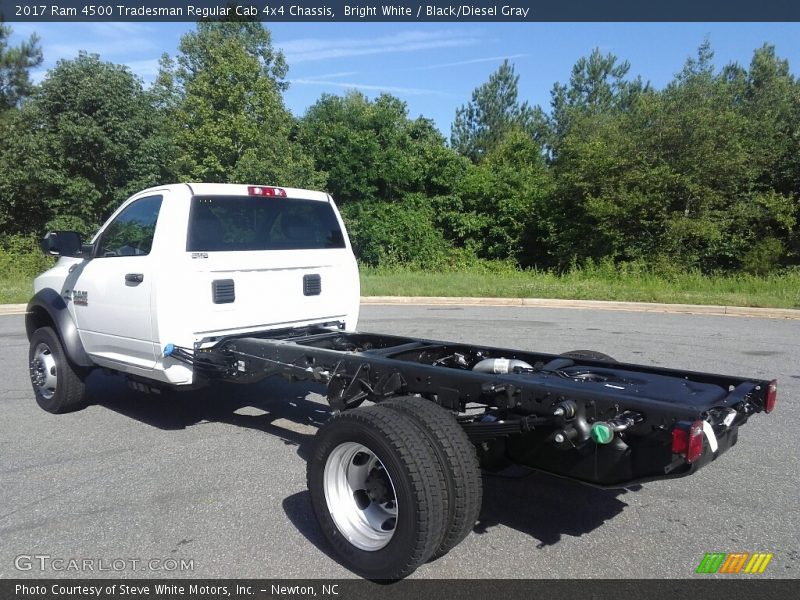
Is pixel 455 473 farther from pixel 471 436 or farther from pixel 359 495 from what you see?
pixel 359 495

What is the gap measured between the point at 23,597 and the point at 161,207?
3.11 metres

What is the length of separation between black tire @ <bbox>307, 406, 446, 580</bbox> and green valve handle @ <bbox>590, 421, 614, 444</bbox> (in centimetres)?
75

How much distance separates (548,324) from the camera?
12359 millimetres

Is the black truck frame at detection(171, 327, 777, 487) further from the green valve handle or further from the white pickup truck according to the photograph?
the white pickup truck

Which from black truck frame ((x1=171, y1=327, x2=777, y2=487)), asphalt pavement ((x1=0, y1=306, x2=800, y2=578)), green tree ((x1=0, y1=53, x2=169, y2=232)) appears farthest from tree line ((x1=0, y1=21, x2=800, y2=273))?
black truck frame ((x1=171, y1=327, x2=777, y2=487))

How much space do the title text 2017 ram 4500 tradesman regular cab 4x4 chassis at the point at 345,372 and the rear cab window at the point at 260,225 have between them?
0.01m

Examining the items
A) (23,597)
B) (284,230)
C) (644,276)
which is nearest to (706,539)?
(23,597)

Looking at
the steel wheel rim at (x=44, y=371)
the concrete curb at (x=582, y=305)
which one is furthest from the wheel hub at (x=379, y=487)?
the concrete curb at (x=582, y=305)

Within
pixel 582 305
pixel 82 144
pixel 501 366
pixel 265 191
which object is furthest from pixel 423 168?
pixel 501 366

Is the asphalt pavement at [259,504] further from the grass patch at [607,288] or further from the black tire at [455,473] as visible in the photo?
the grass patch at [607,288]

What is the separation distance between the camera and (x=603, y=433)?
2975 millimetres

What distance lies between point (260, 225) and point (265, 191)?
31 centimetres

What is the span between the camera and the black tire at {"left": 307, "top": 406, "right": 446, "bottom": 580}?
301 centimetres
